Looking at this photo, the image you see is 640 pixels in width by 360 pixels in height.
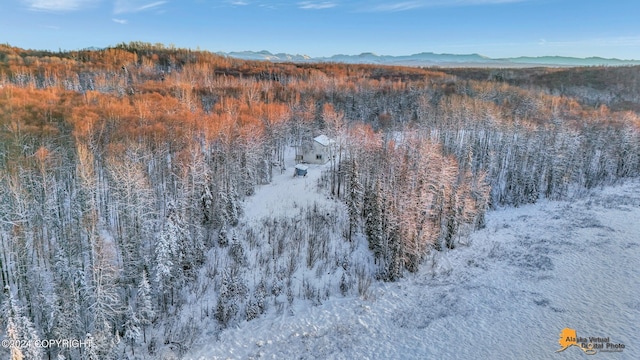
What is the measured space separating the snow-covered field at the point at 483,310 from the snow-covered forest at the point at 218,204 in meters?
1.66

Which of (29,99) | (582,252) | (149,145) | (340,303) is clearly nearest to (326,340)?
(340,303)

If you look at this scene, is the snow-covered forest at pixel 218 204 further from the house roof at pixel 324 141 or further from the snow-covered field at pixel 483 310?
the snow-covered field at pixel 483 310

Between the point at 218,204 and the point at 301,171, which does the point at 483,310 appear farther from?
the point at 301,171

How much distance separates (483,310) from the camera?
2711cm

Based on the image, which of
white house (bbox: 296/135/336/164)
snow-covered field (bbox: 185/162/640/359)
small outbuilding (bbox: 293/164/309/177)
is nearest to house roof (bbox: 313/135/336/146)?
white house (bbox: 296/135/336/164)

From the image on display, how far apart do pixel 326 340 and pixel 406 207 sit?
13.8 metres

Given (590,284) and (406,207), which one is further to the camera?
(406,207)

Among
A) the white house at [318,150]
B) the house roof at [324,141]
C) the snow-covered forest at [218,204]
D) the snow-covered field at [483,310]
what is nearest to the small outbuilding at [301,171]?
the snow-covered forest at [218,204]

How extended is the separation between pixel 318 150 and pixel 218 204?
25049 millimetres


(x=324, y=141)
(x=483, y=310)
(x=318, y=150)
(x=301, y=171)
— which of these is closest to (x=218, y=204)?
(x=301, y=171)

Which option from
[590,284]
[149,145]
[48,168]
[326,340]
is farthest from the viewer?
[149,145]

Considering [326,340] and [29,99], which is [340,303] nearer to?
[326,340]

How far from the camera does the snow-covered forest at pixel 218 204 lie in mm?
23703

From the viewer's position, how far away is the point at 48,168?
107 ft
